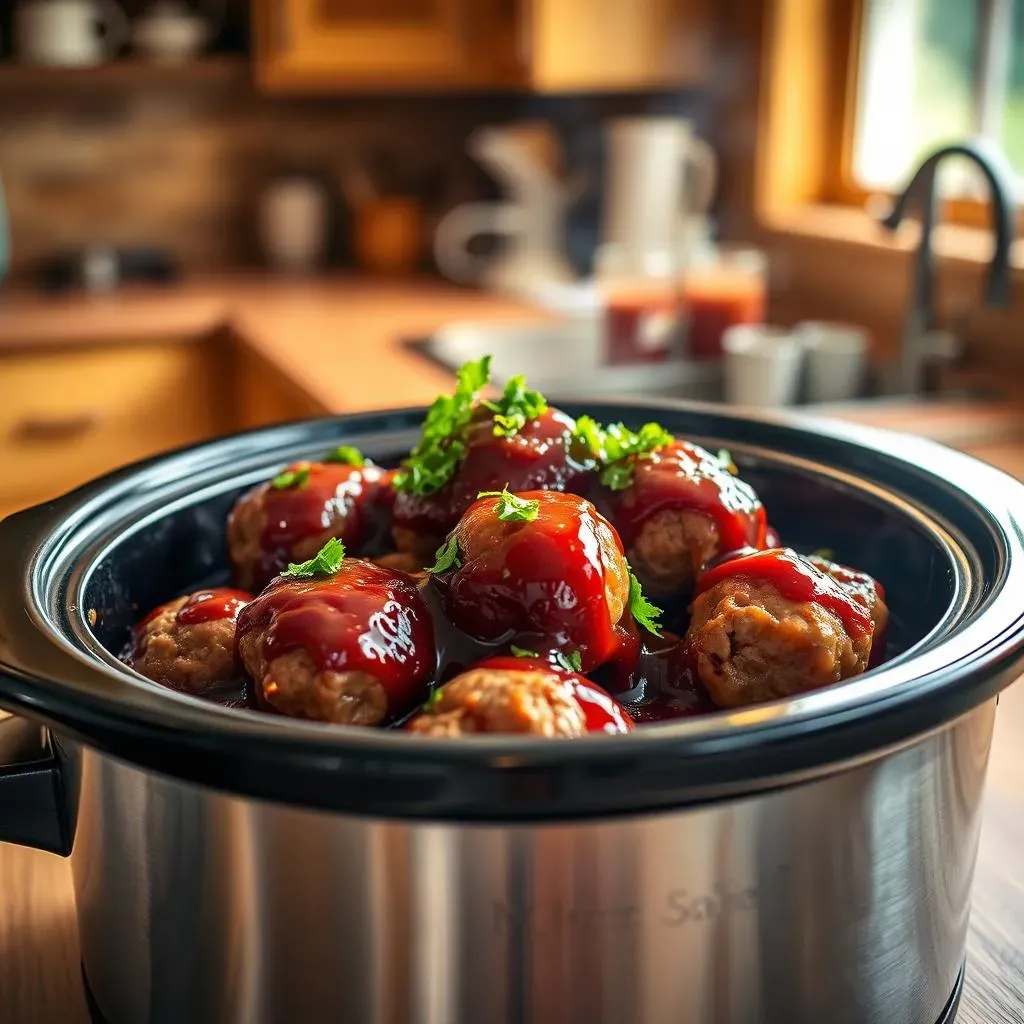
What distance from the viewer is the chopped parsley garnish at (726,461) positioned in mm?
713

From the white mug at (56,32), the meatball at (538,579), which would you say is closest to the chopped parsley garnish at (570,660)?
the meatball at (538,579)

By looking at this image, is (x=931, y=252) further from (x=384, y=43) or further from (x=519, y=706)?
(x=519, y=706)

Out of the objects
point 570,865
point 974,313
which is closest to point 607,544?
point 570,865

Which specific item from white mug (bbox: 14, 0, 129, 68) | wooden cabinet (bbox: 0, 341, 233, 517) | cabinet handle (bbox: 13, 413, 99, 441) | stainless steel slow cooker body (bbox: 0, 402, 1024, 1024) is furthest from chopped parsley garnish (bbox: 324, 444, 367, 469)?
white mug (bbox: 14, 0, 129, 68)

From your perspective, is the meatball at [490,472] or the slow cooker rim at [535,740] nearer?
the slow cooker rim at [535,740]

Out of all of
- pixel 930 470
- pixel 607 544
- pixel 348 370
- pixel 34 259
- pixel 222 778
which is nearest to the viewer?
pixel 222 778

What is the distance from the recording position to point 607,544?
0.58 meters

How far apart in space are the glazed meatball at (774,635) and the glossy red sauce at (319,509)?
209 mm

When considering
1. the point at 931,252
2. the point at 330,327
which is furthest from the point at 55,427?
the point at 931,252

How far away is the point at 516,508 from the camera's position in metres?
0.57

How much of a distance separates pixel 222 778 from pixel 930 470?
0.44 metres

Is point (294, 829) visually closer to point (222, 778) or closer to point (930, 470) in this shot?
point (222, 778)

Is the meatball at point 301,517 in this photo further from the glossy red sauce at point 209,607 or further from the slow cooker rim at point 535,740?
the slow cooker rim at point 535,740

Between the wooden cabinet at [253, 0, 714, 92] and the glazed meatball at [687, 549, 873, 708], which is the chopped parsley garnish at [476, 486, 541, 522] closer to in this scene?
the glazed meatball at [687, 549, 873, 708]
